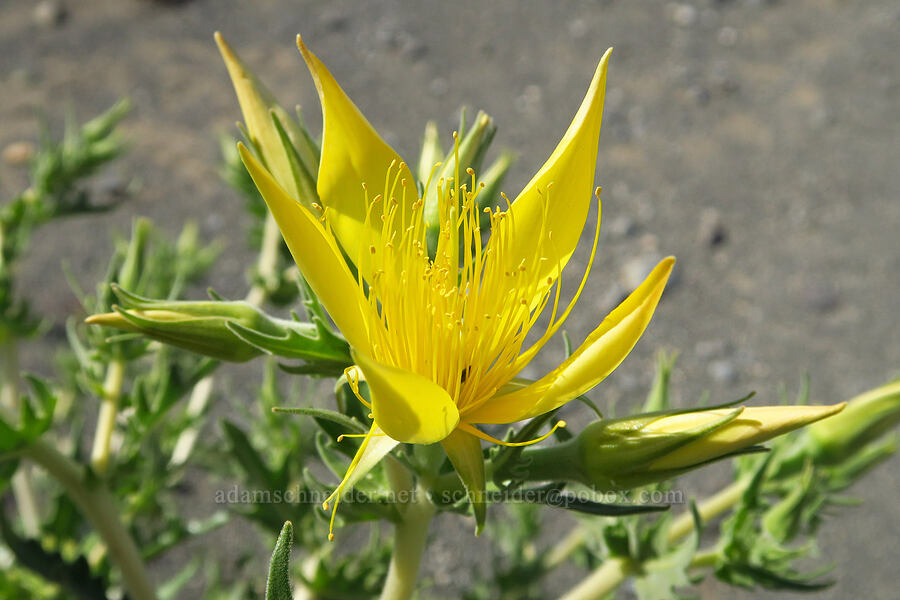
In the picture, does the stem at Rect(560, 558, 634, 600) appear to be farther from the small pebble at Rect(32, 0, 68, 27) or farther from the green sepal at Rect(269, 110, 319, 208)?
the small pebble at Rect(32, 0, 68, 27)

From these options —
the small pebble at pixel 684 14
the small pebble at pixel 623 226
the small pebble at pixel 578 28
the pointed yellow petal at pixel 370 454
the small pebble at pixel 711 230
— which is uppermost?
the small pebble at pixel 684 14

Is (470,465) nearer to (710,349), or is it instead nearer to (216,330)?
(216,330)

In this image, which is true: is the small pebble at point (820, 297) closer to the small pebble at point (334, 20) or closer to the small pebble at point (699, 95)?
the small pebble at point (699, 95)

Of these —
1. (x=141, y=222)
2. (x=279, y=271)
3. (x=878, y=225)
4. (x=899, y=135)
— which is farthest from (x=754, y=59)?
(x=141, y=222)

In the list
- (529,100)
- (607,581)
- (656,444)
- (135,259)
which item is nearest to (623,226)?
(529,100)

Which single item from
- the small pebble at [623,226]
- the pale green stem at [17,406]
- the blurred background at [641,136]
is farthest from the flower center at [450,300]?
the small pebble at [623,226]
